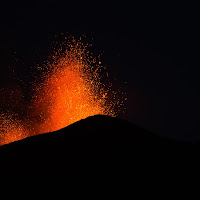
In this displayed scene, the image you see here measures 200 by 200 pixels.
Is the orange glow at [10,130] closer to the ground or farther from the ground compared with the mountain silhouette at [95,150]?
A: farther from the ground

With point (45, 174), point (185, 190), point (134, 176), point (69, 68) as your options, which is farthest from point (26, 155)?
point (69, 68)

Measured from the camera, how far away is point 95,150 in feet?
17.3

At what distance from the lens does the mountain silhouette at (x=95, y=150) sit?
4.79 metres

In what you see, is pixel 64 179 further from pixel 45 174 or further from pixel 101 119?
pixel 101 119

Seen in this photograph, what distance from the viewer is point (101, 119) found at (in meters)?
6.84

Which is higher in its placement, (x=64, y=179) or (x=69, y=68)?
(x=69, y=68)

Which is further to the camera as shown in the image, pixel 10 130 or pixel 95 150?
pixel 10 130

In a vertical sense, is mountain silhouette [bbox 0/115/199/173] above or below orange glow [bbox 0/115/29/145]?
below

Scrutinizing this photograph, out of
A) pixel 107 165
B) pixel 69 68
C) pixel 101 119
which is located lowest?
pixel 107 165

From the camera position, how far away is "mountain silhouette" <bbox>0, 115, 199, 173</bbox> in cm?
479

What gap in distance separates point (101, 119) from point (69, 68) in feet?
31.0

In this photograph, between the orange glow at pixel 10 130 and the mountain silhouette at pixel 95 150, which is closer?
the mountain silhouette at pixel 95 150

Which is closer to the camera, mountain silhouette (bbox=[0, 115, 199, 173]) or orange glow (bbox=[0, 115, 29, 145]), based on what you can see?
mountain silhouette (bbox=[0, 115, 199, 173])

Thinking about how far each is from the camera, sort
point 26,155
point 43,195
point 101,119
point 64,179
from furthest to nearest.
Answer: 1. point 101,119
2. point 26,155
3. point 64,179
4. point 43,195
